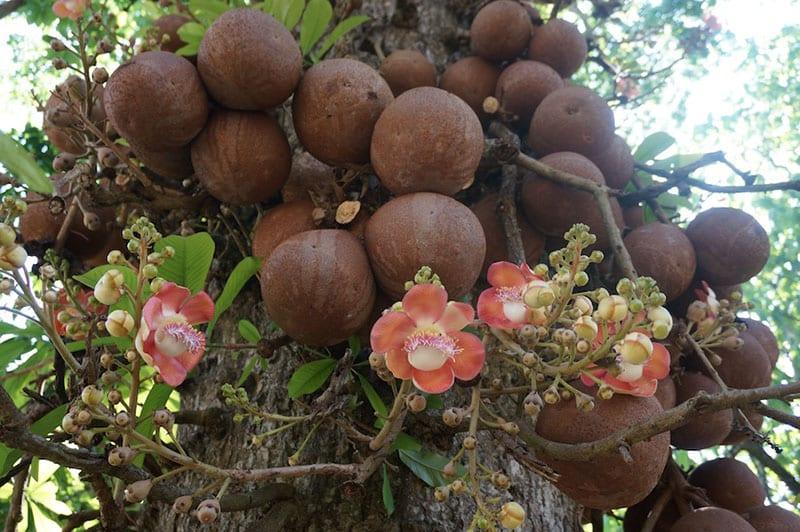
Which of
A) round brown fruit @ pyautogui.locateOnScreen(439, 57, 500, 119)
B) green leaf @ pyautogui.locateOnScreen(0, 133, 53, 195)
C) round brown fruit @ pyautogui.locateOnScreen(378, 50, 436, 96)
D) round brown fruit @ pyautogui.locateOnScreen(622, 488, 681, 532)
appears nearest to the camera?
green leaf @ pyautogui.locateOnScreen(0, 133, 53, 195)

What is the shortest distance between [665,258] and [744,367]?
11.7 inches

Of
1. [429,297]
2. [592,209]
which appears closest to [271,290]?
[429,297]

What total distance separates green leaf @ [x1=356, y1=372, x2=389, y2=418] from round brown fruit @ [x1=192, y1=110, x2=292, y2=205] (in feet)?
1.42

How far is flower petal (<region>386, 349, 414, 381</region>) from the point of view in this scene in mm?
857

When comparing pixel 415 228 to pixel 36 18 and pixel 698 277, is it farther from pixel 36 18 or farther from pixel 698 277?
pixel 36 18

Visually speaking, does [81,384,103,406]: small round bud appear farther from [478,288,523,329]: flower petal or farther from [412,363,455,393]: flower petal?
[478,288,523,329]: flower petal

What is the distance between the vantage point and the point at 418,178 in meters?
1.22

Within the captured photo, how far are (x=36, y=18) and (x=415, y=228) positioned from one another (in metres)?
2.01

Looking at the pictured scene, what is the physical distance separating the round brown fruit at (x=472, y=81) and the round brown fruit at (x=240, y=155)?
61cm

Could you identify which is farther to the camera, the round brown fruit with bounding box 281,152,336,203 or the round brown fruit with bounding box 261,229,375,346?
the round brown fruit with bounding box 281,152,336,203

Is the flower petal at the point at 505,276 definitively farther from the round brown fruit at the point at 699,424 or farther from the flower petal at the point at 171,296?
the round brown fruit at the point at 699,424

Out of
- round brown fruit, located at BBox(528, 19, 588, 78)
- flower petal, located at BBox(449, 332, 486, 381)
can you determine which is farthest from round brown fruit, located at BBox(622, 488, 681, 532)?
round brown fruit, located at BBox(528, 19, 588, 78)

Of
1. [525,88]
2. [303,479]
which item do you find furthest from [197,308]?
[525,88]

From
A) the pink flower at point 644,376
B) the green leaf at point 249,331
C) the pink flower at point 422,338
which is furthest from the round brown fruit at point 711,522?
the green leaf at point 249,331
